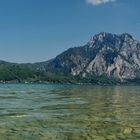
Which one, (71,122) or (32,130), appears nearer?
(32,130)

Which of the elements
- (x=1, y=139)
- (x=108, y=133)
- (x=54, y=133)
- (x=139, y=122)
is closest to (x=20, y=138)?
(x=1, y=139)

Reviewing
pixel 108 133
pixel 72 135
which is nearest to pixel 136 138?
pixel 108 133

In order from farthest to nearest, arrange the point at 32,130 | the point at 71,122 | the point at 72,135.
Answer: the point at 71,122
the point at 32,130
the point at 72,135

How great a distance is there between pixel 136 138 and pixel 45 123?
7997 millimetres

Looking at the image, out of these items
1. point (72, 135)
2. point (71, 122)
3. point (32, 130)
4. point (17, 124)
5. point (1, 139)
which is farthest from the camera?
point (71, 122)

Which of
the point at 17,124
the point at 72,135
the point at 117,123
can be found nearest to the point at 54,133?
the point at 72,135

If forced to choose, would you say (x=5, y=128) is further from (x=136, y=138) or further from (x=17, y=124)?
(x=136, y=138)

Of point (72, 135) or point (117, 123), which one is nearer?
point (72, 135)

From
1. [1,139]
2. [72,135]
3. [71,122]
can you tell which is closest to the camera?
[1,139]

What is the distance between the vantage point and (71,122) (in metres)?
26.4

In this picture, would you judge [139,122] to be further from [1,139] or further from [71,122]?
[1,139]

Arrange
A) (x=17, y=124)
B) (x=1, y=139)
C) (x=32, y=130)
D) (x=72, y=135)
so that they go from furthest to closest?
(x=17, y=124)
(x=32, y=130)
(x=72, y=135)
(x=1, y=139)

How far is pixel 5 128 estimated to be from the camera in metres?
22.7

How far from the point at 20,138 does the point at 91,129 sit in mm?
5321
